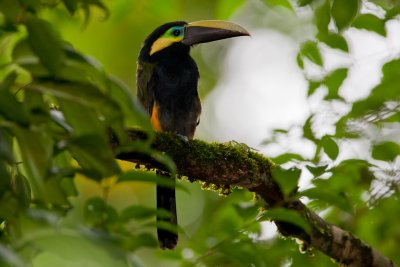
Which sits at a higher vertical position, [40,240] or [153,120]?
[153,120]

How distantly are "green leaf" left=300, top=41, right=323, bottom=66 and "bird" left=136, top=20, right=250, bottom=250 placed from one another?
105cm

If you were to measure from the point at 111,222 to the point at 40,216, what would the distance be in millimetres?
365

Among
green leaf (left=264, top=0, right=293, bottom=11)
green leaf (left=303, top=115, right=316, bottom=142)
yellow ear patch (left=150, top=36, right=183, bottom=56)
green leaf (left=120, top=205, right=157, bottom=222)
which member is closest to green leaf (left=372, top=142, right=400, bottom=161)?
green leaf (left=303, top=115, right=316, bottom=142)

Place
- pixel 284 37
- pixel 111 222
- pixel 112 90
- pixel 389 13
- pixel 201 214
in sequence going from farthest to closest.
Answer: pixel 284 37 → pixel 201 214 → pixel 389 13 → pixel 111 222 → pixel 112 90

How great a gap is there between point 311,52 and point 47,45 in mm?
1613

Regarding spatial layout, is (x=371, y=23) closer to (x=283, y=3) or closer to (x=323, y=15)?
(x=283, y=3)

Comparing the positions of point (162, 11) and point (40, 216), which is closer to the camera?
point (40, 216)

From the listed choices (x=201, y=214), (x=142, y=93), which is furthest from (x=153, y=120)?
(x=201, y=214)

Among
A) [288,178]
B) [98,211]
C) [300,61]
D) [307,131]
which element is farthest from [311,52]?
[98,211]

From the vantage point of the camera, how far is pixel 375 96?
2.51 m

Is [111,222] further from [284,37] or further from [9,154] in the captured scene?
[284,37]

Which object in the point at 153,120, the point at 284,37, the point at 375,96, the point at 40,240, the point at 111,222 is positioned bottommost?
the point at 40,240

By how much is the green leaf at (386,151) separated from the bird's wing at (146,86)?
4.94ft

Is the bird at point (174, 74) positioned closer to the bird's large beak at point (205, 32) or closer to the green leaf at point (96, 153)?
the bird's large beak at point (205, 32)
